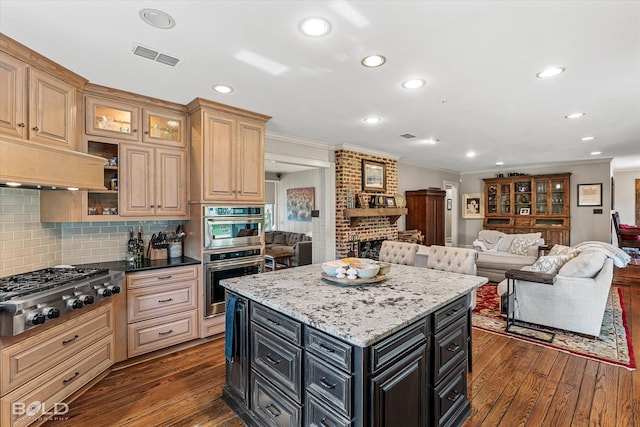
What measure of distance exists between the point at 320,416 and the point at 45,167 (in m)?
2.44

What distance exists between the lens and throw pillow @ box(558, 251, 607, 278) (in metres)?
3.43

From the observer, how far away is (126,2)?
5.45ft

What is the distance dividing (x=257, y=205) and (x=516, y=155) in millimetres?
5874

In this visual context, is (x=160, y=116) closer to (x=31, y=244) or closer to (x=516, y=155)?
(x=31, y=244)

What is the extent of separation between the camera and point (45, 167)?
85.6 inches


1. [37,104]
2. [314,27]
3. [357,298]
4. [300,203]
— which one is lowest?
[357,298]

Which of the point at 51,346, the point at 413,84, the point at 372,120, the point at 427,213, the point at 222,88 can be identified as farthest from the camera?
the point at 427,213

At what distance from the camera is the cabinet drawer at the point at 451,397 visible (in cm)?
182

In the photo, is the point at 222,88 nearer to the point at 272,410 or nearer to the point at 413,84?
the point at 413,84

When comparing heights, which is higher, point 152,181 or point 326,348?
point 152,181

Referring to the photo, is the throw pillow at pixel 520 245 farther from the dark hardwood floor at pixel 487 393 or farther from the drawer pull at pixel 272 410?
the drawer pull at pixel 272 410

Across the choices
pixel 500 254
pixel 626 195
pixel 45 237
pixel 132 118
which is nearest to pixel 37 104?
pixel 132 118

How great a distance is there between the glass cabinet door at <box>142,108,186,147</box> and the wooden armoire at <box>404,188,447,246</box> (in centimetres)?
527

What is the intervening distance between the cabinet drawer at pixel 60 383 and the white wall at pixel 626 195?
43.9ft
